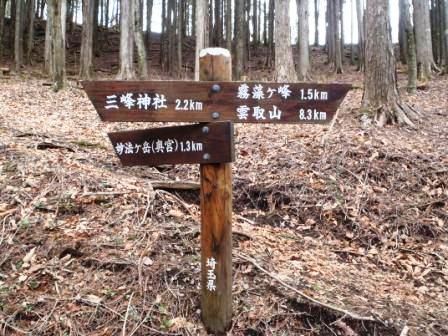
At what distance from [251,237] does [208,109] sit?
2018mm

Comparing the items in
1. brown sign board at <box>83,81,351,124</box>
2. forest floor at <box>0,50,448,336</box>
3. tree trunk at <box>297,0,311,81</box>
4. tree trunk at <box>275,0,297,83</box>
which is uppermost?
tree trunk at <box>297,0,311,81</box>

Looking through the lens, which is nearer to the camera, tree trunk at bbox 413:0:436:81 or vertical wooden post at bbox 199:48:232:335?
vertical wooden post at bbox 199:48:232:335

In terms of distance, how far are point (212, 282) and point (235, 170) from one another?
328 cm

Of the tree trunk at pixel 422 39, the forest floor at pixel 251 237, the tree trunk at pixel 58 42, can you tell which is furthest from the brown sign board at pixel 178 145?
the tree trunk at pixel 422 39

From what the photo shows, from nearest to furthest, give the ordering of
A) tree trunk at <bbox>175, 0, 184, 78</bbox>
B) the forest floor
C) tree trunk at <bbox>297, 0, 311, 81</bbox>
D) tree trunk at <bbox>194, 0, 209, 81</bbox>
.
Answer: the forest floor
tree trunk at <bbox>194, 0, 209, 81</bbox>
tree trunk at <bbox>297, 0, 311, 81</bbox>
tree trunk at <bbox>175, 0, 184, 78</bbox>

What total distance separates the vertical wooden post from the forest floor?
263mm

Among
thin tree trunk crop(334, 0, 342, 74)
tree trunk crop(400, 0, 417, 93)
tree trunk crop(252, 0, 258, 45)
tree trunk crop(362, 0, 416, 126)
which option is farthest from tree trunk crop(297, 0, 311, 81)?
tree trunk crop(252, 0, 258, 45)

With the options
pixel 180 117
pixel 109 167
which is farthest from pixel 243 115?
pixel 109 167

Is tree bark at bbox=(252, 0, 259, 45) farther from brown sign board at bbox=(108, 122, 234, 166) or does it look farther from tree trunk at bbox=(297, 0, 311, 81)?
brown sign board at bbox=(108, 122, 234, 166)

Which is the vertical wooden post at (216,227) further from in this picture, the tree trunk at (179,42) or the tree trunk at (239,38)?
the tree trunk at (179,42)

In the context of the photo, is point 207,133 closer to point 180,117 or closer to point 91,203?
point 180,117

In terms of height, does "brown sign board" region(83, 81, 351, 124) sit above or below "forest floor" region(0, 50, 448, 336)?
above

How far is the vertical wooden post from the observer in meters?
2.97

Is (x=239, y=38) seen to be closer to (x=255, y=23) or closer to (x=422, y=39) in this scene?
(x=422, y=39)
